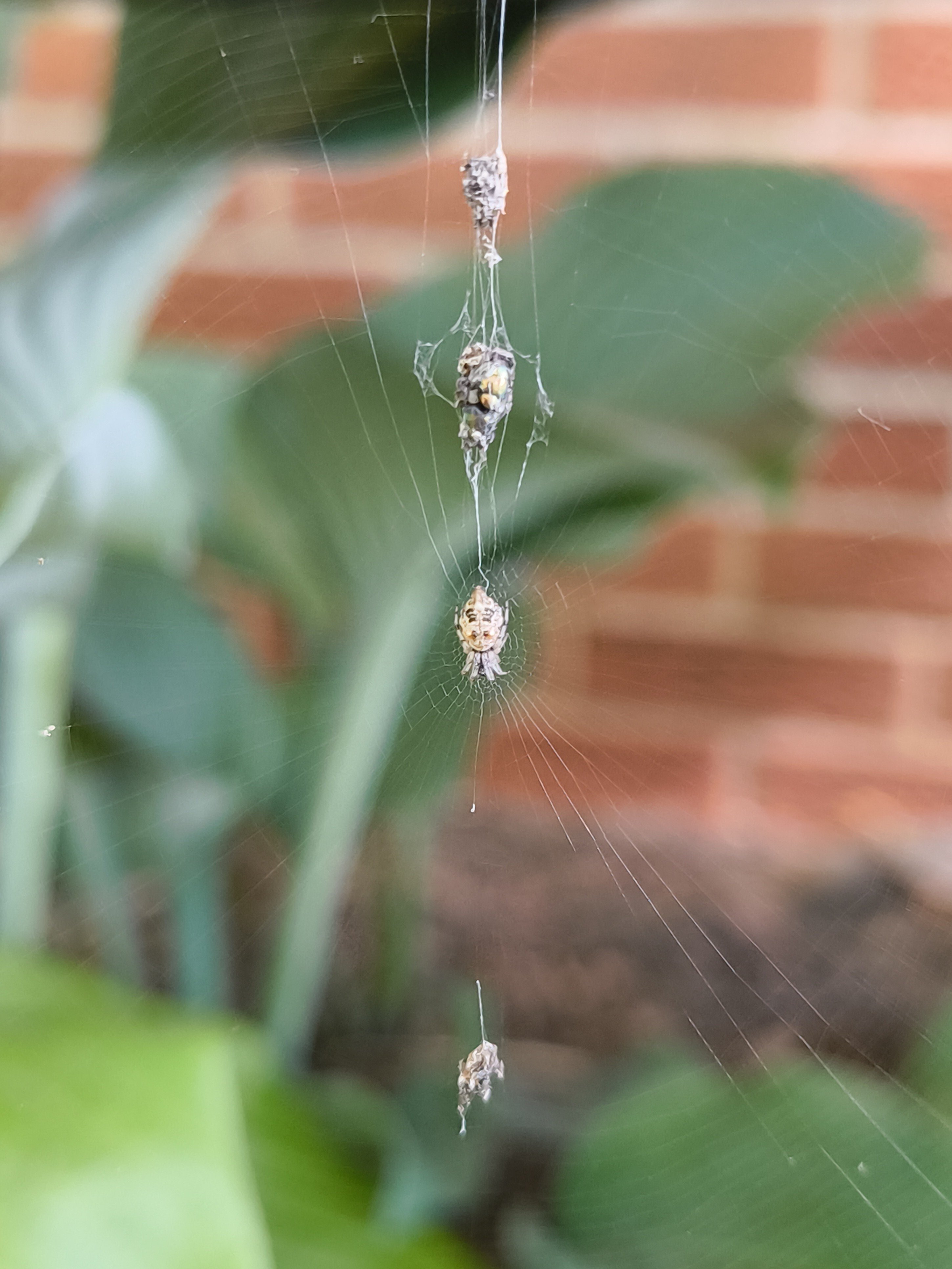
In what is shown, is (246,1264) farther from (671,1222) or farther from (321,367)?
(321,367)

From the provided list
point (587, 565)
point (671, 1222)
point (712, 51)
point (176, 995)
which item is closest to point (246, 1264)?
point (671, 1222)

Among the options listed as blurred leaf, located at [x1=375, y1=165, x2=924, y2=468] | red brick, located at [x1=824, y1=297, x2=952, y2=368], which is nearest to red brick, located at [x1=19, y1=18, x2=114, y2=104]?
blurred leaf, located at [x1=375, y1=165, x2=924, y2=468]

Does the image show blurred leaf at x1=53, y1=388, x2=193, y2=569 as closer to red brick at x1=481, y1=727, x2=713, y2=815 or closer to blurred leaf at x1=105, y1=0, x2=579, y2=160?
blurred leaf at x1=105, y1=0, x2=579, y2=160

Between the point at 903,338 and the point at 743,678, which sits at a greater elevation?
the point at 903,338

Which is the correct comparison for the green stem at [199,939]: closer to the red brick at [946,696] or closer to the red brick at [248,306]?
the red brick at [248,306]

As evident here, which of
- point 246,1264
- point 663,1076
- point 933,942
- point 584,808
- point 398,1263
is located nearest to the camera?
point 246,1264

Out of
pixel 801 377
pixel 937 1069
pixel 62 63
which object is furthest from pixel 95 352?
pixel 62 63

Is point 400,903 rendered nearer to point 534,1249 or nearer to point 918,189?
point 534,1249
